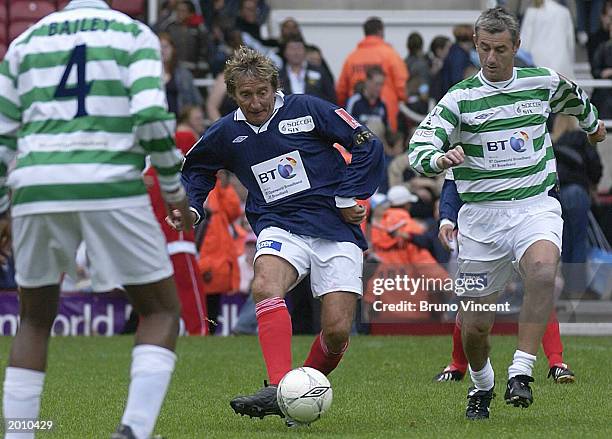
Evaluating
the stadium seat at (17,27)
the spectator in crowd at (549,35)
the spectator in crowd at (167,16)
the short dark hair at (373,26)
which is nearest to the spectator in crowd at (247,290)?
the short dark hair at (373,26)

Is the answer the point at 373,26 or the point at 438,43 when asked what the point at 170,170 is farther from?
the point at 438,43

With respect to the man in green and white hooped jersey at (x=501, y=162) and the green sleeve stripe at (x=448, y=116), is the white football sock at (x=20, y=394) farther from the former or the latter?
the green sleeve stripe at (x=448, y=116)

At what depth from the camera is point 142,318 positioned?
247 inches

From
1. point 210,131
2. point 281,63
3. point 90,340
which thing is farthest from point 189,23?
point 210,131

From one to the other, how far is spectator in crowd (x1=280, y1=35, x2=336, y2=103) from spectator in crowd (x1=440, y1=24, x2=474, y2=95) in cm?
153

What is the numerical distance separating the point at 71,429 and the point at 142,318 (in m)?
1.86

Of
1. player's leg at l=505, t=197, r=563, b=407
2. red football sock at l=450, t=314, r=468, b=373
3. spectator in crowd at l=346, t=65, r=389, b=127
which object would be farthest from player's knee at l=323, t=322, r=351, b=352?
spectator in crowd at l=346, t=65, r=389, b=127

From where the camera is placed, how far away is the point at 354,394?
968 cm

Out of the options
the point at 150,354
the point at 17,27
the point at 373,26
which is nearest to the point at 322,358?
the point at 150,354

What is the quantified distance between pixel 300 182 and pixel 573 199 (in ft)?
25.8

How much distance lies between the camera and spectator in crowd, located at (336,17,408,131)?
1836cm

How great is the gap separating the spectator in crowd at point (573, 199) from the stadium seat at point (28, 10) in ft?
28.0

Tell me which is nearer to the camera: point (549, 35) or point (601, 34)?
point (549, 35)

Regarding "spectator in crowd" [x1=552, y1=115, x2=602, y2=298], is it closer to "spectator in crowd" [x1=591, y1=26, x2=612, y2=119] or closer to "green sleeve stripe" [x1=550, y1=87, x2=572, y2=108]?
"spectator in crowd" [x1=591, y1=26, x2=612, y2=119]
